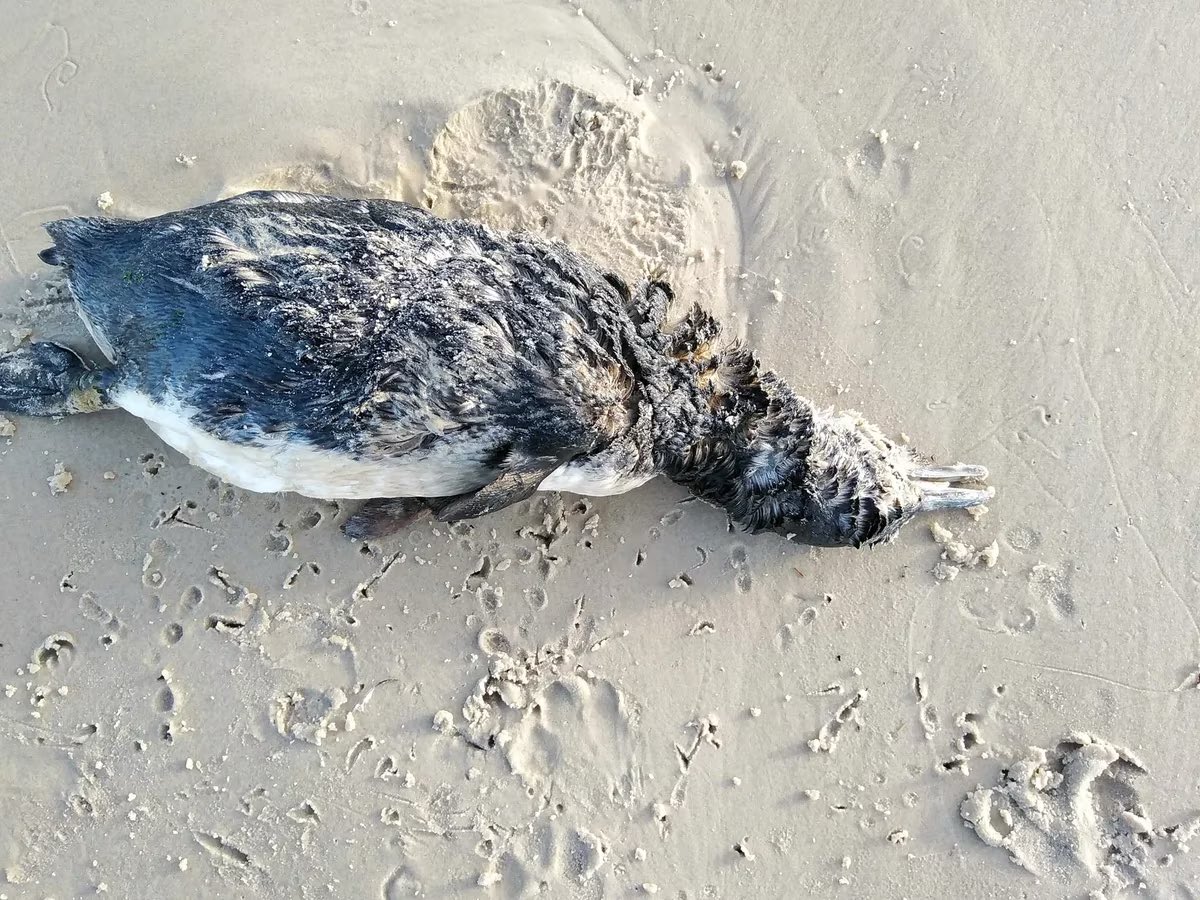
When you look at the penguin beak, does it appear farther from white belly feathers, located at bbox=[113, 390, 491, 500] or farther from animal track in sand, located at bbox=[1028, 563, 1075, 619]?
white belly feathers, located at bbox=[113, 390, 491, 500]

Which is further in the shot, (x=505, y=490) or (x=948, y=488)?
(x=948, y=488)

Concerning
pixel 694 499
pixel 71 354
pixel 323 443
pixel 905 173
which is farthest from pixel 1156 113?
pixel 71 354

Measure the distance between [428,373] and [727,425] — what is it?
A: 1.50 m

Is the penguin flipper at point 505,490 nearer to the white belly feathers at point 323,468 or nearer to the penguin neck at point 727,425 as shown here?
the white belly feathers at point 323,468

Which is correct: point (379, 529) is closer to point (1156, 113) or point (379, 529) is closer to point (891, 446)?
point (891, 446)

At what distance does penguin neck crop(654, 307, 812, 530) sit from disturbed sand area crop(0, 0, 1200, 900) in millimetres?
483

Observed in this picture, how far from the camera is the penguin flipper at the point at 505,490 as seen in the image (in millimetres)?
3365

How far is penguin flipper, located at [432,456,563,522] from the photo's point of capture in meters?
3.37

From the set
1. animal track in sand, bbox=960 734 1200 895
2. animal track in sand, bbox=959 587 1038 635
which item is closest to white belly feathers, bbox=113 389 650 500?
animal track in sand, bbox=959 587 1038 635

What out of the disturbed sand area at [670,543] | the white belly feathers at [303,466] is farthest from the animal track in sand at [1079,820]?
the white belly feathers at [303,466]

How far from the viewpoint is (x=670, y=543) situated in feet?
14.3

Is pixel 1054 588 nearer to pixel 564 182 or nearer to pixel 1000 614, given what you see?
pixel 1000 614

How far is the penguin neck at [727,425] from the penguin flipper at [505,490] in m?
0.60

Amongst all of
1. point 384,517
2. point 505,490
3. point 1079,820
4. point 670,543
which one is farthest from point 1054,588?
point 384,517
